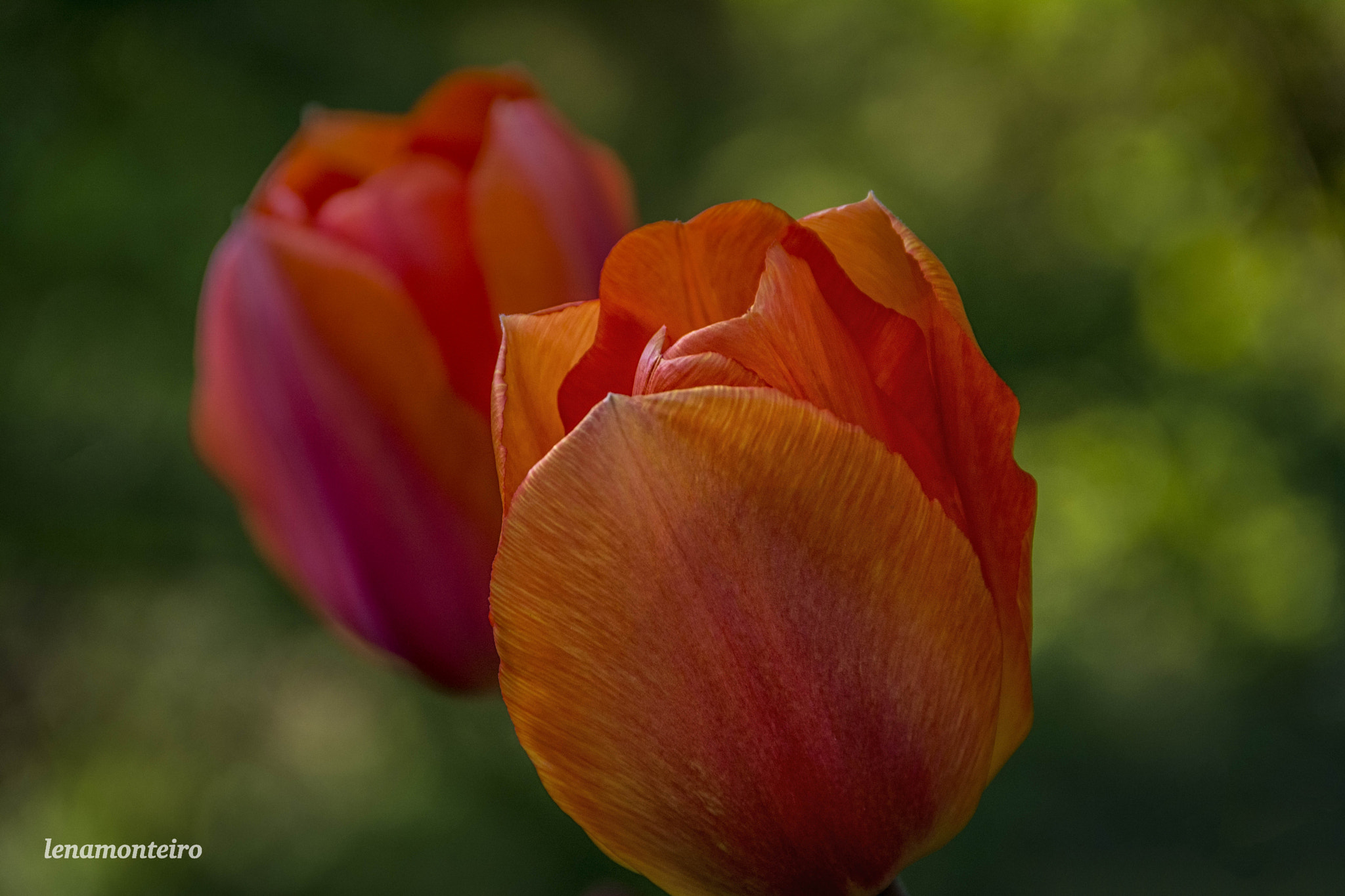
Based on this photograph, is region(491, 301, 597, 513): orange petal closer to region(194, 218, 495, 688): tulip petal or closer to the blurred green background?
region(194, 218, 495, 688): tulip petal

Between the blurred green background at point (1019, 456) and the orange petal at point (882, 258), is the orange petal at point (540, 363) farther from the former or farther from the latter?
the blurred green background at point (1019, 456)

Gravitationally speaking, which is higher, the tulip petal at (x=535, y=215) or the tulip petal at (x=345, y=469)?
the tulip petal at (x=535, y=215)

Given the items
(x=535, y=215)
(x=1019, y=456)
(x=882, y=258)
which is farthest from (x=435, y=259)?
(x=1019, y=456)

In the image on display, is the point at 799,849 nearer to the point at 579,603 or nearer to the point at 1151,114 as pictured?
the point at 579,603

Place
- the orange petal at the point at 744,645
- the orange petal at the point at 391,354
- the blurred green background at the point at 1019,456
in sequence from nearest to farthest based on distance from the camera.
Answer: the orange petal at the point at 744,645 < the orange petal at the point at 391,354 < the blurred green background at the point at 1019,456

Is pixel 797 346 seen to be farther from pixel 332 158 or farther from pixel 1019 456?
pixel 1019 456

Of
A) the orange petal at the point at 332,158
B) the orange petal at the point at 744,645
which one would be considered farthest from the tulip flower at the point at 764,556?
the orange petal at the point at 332,158
